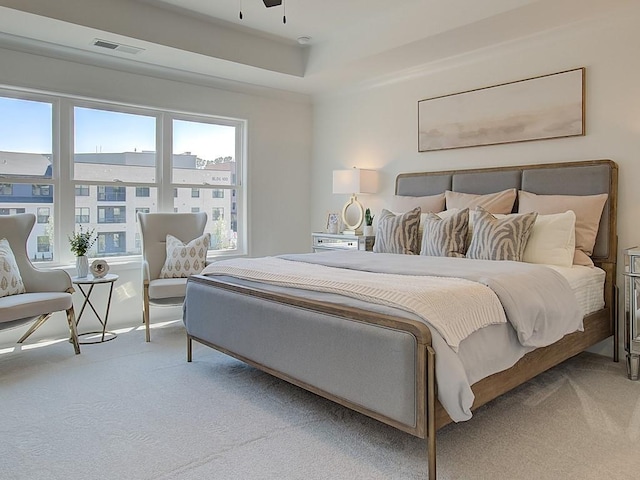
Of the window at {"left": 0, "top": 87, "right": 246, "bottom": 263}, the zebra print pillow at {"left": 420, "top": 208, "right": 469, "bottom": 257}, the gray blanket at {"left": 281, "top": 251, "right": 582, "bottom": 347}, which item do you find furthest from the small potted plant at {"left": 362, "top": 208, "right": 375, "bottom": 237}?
the gray blanket at {"left": 281, "top": 251, "right": 582, "bottom": 347}

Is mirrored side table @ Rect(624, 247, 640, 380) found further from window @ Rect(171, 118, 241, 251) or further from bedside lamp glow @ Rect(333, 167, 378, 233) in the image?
window @ Rect(171, 118, 241, 251)

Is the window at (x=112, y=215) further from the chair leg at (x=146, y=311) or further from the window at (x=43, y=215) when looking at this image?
the chair leg at (x=146, y=311)

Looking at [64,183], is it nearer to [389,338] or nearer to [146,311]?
[146,311]

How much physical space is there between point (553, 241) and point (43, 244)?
13.6 ft

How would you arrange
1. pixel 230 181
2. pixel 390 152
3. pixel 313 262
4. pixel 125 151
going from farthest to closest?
pixel 230 181 < pixel 390 152 < pixel 125 151 < pixel 313 262

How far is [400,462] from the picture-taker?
210 centimetres

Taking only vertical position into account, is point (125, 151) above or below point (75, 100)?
below

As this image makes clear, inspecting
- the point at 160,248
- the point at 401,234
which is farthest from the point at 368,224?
the point at 160,248

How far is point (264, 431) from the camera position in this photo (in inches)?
94.6

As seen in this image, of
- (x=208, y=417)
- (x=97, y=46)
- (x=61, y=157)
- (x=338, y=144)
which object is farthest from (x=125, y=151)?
(x=208, y=417)

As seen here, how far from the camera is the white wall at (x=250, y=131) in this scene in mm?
4187

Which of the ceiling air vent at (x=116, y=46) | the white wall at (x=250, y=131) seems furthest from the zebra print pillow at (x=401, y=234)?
the ceiling air vent at (x=116, y=46)

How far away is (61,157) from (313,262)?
8.49 feet

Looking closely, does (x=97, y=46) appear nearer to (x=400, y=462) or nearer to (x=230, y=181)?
(x=230, y=181)
